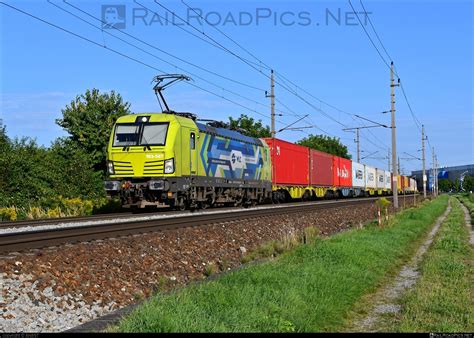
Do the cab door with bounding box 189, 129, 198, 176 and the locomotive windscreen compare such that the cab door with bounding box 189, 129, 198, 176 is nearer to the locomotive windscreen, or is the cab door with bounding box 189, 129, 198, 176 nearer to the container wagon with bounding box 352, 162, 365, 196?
the locomotive windscreen

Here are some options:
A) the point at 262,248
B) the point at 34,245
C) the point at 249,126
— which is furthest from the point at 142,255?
the point at 249,126

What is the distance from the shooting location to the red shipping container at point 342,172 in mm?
49822

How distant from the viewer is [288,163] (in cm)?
3725

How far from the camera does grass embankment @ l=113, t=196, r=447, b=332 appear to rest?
5605 mm

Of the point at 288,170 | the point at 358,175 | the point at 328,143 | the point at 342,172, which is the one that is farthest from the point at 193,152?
the point at 328,143

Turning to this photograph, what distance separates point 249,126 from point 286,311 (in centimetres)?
6341

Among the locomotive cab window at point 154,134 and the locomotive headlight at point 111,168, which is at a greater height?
the locomotive cab window at point 154,134

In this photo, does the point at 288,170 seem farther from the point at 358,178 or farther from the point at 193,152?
the point at 358,178

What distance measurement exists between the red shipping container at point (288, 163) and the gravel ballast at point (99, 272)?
2073 centimetres

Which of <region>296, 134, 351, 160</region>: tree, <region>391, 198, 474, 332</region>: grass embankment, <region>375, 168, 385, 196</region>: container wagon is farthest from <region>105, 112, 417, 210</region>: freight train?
<region>296, 134, 351, 160</region>: tree

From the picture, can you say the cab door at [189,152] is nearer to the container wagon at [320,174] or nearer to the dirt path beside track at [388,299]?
the dirt path beside track at [388,299]

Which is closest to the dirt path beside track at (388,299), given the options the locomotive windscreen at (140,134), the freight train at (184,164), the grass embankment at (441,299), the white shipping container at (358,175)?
the grass embankment at (441,299)

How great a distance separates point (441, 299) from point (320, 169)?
3763 cm

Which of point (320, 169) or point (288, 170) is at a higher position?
point (320, 169)
